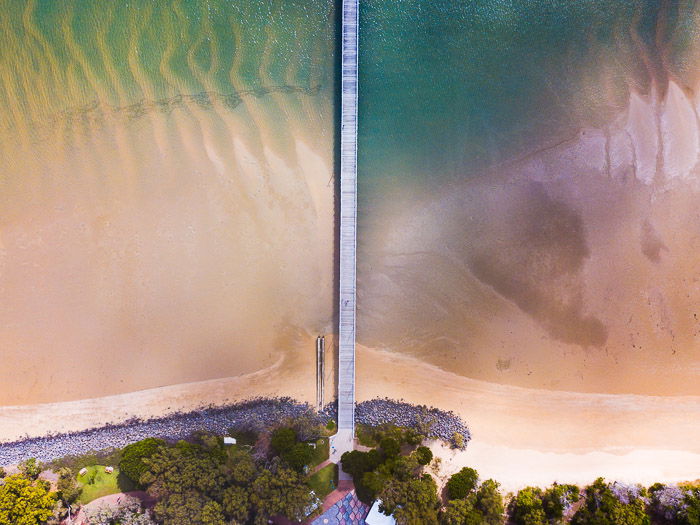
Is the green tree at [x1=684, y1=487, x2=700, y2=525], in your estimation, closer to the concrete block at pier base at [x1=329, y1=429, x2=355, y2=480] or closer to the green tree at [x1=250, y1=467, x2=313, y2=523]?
the concrete block at pier base at [x1=329, y1=429, x2=355, y2=480]

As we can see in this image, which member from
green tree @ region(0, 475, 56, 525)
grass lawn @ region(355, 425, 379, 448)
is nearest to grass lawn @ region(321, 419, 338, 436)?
grass lawn @ region(355, 425, 379, 448)

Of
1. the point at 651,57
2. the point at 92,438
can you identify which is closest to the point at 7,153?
the point at 92,438

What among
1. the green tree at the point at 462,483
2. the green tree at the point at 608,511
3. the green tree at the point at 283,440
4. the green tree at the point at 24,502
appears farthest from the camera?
the green tree at the point at 283,440

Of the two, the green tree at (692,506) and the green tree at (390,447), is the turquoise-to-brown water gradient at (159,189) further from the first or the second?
the green tree at (692,506)

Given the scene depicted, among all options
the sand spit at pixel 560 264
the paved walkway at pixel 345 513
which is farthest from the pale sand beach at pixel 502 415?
the paved walkway at pixel 345 513

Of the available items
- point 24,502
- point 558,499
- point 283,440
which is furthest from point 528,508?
point 24,502

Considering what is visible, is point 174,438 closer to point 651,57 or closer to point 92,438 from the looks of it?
point 92,438
